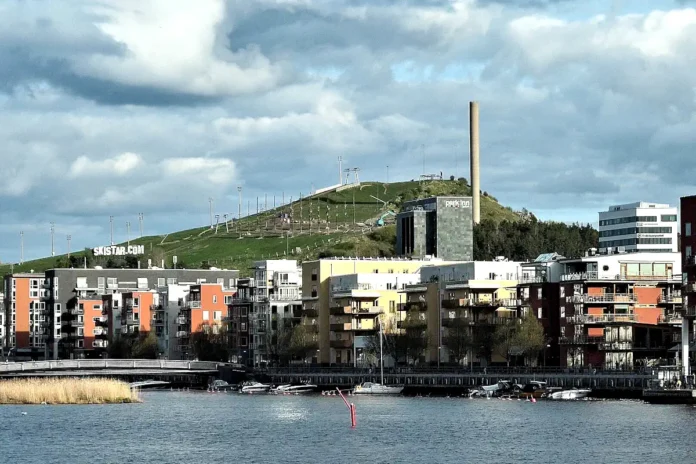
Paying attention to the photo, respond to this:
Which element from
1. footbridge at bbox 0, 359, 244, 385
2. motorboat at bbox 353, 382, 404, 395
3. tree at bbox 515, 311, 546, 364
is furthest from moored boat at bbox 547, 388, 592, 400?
footbridge at bbox 0, 359, 244, 385

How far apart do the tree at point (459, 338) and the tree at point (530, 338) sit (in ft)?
35.7

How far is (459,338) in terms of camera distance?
583ft

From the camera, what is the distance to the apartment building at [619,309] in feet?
534

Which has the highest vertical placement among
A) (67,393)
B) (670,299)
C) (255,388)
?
(670,299)

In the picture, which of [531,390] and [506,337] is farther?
[506,337]

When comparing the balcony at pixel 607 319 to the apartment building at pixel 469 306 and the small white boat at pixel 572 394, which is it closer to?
the apartment building at pixel 469 306

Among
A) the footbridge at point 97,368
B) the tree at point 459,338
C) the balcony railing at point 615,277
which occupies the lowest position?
the footbridge at point 97,368

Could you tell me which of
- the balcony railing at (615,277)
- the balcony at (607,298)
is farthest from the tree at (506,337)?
the balcony railing at (615,277)

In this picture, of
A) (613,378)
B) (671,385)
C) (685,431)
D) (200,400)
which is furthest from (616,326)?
(685,431)

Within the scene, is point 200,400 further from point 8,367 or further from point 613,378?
→ point 613,378

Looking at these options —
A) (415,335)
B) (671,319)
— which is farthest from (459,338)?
(671,319)

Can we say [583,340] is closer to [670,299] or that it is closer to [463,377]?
[670,299]

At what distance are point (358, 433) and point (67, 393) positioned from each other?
44.8 metres

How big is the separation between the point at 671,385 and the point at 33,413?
189ft
